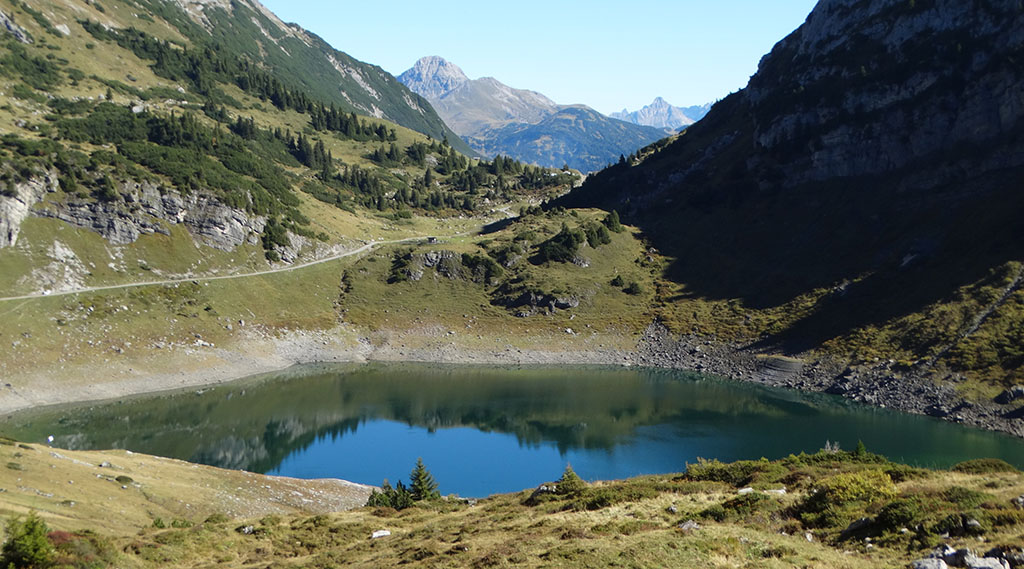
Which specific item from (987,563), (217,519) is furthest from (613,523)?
(217,519)

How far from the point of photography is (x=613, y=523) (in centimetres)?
2505

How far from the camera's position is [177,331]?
9762 centimetres

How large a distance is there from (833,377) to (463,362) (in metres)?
53.9

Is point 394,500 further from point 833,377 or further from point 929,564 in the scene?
point 833,377

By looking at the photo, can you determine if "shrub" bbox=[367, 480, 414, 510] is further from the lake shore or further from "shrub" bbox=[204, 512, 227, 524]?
the lake shore

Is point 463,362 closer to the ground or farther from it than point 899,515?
closer to the ground

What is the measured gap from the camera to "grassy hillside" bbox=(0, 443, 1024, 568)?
65.2ft

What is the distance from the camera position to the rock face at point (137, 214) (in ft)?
333

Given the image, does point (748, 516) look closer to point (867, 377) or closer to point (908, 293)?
point (867, 377)

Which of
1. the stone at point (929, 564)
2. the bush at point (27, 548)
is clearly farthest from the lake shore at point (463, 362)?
the stone at point (929, 564)

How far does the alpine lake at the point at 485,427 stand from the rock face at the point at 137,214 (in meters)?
35.6

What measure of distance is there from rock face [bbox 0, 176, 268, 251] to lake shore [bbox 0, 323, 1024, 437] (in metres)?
26.1

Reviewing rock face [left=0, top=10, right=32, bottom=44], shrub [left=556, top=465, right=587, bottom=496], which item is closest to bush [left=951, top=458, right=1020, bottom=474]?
shrub [left=556, top=465, right=587, bottom=496]

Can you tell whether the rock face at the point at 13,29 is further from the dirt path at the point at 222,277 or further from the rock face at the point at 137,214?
the dirt path at the point at 222,277
